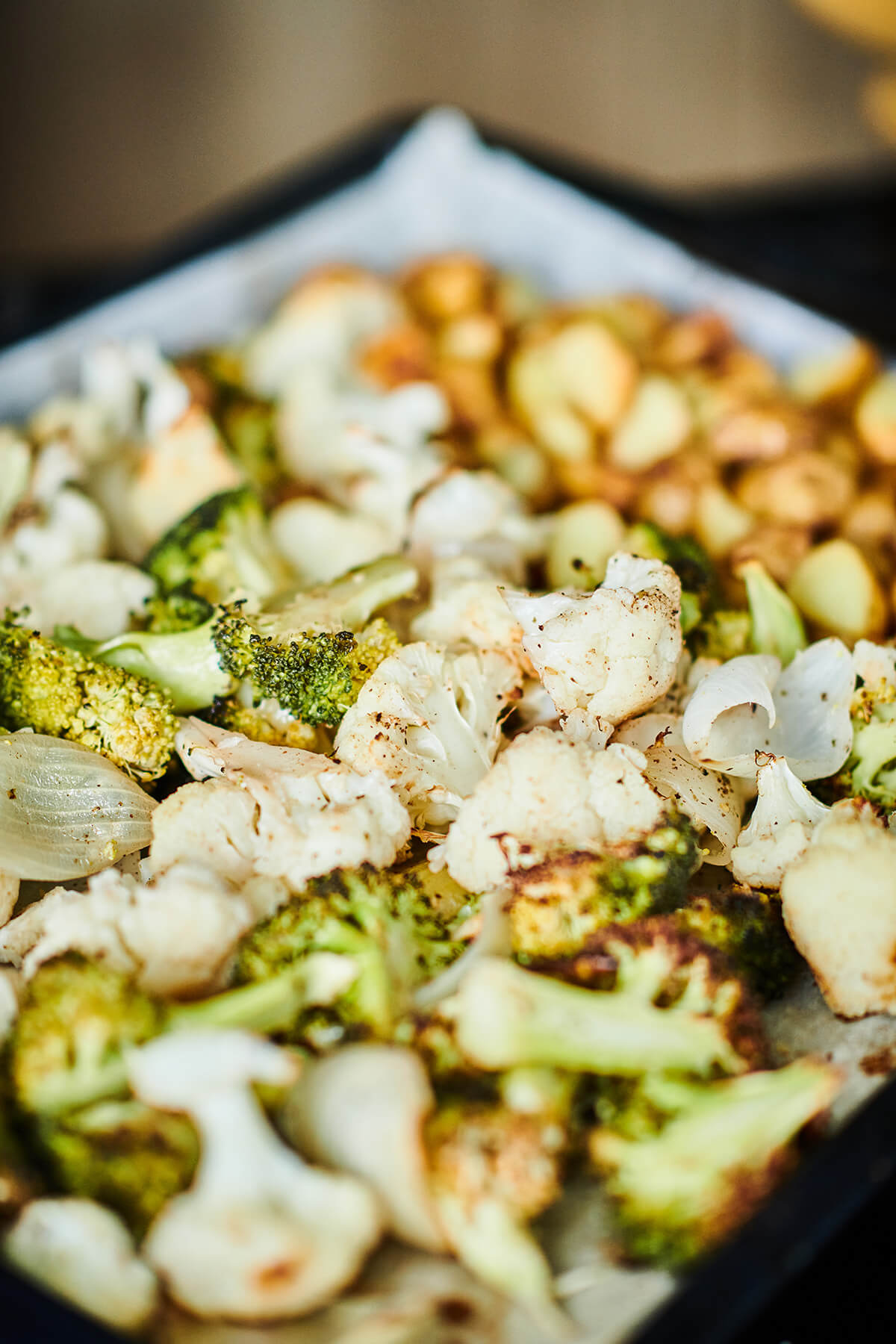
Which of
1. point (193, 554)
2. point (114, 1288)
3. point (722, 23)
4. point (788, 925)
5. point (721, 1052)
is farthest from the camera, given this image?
point (722, 23)

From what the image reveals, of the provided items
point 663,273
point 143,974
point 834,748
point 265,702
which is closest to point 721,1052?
point 834,748

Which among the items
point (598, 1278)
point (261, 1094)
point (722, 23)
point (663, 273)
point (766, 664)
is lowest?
point (598, 1278)

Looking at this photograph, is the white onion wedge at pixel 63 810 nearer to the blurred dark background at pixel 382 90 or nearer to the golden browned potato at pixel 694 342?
the golden browned potato at pixel 694 342

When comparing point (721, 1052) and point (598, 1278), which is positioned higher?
point (721, 1052)

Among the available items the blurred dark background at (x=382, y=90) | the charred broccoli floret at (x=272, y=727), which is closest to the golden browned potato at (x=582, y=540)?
the charred broccoli floret at (x=272, y=727)

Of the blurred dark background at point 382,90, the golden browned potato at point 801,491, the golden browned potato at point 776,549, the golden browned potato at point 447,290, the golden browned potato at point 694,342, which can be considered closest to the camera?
the golden browned potato at point 776,549

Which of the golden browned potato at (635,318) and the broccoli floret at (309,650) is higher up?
the golden browned potato at (635,318)

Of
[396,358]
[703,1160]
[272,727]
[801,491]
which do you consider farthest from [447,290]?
[703,1160]

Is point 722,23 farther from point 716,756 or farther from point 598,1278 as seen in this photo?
point 598,1278
